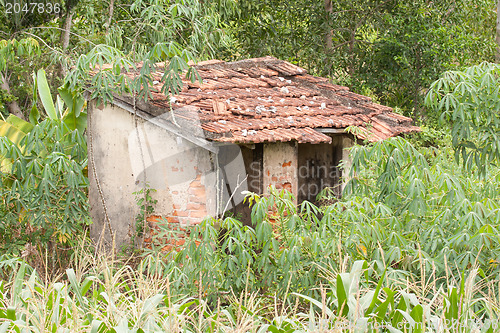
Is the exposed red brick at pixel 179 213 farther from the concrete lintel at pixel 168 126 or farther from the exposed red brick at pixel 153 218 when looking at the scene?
the concrete lintel at pixel 168 126

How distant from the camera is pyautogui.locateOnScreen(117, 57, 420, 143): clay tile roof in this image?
566 centimetres

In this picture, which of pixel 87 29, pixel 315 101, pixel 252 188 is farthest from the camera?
pixel 87 29

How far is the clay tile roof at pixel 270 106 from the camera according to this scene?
5.66m

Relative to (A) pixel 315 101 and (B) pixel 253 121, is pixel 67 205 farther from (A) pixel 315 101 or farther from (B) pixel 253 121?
(A) pixel 315 101

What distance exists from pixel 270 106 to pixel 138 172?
6.01ft

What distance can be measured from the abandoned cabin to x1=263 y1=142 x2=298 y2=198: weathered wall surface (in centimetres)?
1

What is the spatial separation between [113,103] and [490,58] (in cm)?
1110

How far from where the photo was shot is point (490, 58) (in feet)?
44.5

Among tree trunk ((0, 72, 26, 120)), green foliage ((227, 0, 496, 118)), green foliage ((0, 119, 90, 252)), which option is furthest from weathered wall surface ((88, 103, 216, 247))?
green foliage ((227, 0, 496, 118))

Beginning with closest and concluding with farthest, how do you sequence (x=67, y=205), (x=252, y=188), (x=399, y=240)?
(x=399, y=240), (x=67, y=205), (x=252, y=188)

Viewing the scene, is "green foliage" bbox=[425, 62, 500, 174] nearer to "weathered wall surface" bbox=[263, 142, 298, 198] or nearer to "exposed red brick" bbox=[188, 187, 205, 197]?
"weathered wall surface" bbox=[263, 142, 298, 198]

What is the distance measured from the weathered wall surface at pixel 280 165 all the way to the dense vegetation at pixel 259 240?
0.44 metres

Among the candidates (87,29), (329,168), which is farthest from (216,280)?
(87,29)

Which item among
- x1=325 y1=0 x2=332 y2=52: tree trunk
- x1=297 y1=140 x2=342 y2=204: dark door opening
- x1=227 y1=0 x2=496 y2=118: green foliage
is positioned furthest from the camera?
x1=325 y1=0 x2=332 y2=52: tree trunk
